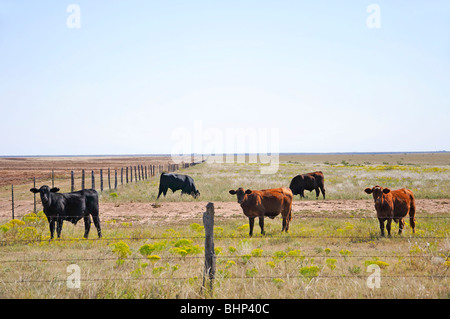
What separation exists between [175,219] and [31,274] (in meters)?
8.48

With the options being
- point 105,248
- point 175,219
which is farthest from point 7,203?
point 105,248

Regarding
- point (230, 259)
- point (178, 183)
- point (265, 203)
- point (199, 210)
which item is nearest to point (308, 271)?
point (230, 259)

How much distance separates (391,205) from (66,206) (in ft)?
31.0

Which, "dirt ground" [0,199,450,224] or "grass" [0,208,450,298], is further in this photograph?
"dirt ground" [0,199,450,224]

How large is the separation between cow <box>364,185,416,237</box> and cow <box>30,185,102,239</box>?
816 cm

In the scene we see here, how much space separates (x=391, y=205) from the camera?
10.9 m

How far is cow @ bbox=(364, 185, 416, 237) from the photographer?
10.8 meters

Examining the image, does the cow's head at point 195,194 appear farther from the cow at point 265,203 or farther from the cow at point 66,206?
the cow at point 66,206

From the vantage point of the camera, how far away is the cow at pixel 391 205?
35.3 feet

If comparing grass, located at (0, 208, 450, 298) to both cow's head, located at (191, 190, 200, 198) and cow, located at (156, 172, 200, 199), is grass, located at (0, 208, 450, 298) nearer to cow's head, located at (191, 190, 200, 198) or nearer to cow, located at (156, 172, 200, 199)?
cow's head, located at (191, 190, 200, 198)

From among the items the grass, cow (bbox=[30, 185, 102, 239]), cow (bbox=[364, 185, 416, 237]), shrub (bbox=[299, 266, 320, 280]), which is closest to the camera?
the grass

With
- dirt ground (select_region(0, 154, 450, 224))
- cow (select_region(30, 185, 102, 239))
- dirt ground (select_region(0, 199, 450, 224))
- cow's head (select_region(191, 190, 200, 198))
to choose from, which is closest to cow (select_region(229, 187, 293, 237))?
dirt ground (select_region(0, 199, 450, 224))

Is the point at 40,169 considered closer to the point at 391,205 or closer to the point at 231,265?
the point at 391,205
